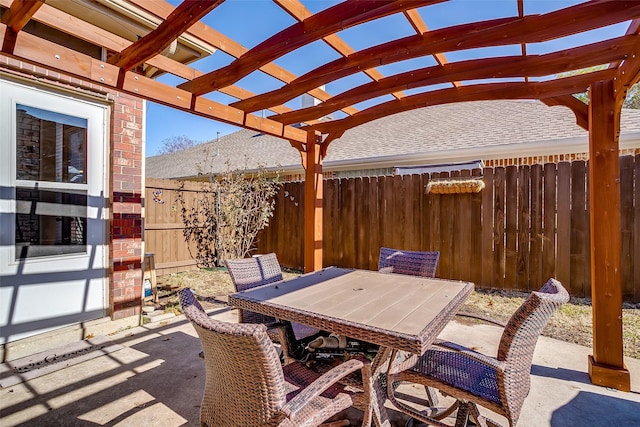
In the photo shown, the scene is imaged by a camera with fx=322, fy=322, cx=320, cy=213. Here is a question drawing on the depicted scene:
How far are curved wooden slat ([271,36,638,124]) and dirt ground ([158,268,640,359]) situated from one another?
3.00m

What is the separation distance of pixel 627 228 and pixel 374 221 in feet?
12.9

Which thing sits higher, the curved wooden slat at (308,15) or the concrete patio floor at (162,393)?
the curved wooden slat at (308,15)

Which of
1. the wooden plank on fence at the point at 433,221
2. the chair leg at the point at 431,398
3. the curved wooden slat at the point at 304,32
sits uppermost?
the curved wooden slat at the point at 304,32

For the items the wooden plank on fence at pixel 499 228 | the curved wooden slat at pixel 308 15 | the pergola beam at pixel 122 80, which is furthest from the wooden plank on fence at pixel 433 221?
the curved wooden slat at pixel 308 15

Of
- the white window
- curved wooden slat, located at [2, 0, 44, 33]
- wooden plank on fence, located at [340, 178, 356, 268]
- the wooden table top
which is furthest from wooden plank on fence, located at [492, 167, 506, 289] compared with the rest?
curved wooden slat, located at [2, 0, 44, 33]

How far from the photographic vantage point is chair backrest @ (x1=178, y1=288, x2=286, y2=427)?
56.3 inches

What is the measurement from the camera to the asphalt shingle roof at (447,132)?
6785 mm

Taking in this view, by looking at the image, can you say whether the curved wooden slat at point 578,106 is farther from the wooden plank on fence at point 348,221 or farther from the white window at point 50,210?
the white window at point 50,210

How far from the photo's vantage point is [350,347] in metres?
2.56

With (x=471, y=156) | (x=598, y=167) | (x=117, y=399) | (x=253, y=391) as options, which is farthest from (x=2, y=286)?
(x=471, y=156)

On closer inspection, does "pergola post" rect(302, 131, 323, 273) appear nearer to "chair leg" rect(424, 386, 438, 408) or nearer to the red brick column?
the red brick column

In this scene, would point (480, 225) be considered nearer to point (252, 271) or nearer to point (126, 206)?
point (252, 271)

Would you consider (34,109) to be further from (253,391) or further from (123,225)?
(253,391)

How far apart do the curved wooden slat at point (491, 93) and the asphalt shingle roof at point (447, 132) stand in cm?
376
